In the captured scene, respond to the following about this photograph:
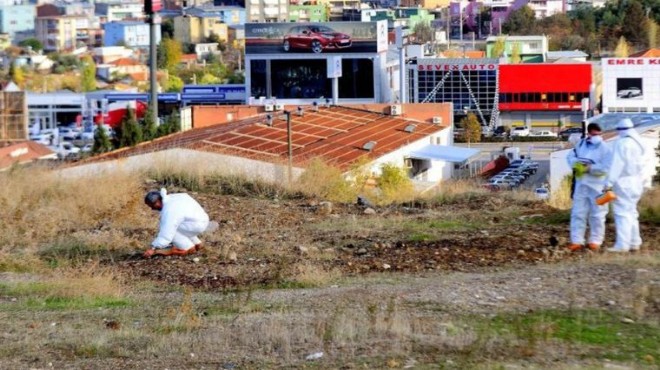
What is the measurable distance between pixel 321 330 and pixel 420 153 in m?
27.2

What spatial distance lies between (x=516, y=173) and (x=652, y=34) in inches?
2236

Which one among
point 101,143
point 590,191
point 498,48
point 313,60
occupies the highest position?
point 498,48

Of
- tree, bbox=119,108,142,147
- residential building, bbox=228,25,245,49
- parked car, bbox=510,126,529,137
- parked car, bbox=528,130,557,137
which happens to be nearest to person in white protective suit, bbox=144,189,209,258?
tree, bbox=119,108,142,147

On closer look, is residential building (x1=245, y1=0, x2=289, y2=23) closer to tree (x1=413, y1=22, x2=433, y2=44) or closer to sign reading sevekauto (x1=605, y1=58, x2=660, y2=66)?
tree (x1=413, y1=22, x2=433, y2=44)

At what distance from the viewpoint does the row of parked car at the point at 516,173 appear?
37.8m

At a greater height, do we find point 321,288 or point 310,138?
point 321,288

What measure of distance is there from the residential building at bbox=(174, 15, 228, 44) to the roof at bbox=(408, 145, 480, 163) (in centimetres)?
9306

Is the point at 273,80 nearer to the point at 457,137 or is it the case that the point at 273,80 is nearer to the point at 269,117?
the point at 457,137

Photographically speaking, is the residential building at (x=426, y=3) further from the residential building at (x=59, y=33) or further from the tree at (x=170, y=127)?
the tree at (x=170, y=127)

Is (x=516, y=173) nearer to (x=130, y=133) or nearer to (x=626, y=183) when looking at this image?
(x=130, y=133)

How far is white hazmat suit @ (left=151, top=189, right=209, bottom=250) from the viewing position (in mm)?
13141

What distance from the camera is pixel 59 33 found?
14475 centimetres

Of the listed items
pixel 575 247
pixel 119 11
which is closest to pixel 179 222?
pixel 575 247

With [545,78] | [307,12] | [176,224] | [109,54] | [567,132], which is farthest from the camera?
[307,12]
